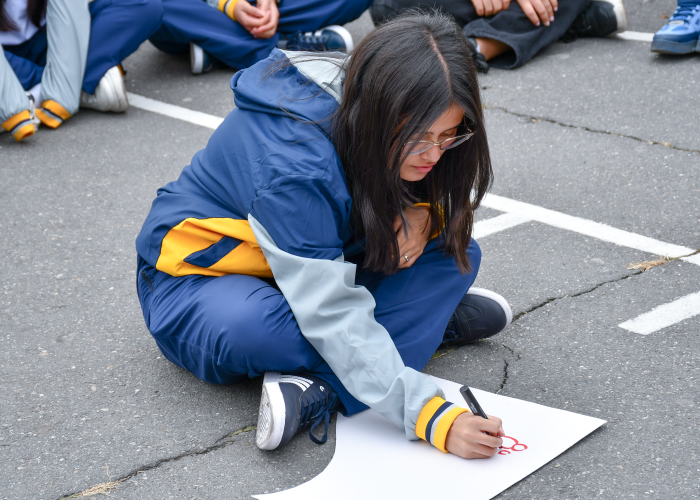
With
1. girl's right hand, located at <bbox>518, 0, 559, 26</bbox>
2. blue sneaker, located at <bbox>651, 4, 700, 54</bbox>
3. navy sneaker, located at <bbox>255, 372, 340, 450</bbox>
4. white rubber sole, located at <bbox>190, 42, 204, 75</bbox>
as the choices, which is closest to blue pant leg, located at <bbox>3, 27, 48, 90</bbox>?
white rubber sole, located at <bbox>190, 42, 204, 75</bbox>

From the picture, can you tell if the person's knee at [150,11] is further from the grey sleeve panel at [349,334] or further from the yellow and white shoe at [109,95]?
the grey sleeve panel at [349,334]

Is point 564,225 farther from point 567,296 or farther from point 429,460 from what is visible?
point 429,460

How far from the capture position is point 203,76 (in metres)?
4.11

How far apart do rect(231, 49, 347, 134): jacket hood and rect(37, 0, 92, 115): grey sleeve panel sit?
7.03 ft

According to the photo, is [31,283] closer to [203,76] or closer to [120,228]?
[120,228]

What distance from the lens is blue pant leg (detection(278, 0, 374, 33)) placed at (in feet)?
13.1

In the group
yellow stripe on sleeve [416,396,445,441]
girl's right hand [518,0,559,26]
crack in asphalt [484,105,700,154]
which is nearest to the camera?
yellow stripe on sleeve [416,396,445,441]

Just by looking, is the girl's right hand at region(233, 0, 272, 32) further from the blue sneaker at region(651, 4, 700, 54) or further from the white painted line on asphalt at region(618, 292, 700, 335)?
the white painted line on asphalt at region(618, 292, 700, 335)

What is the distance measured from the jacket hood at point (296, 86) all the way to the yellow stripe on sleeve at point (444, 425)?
623 mm

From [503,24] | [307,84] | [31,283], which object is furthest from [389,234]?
[503,24]

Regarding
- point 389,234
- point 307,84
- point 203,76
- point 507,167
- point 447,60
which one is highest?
point 447,60

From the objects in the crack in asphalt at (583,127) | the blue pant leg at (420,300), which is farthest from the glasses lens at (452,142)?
the crack in asphalt at (583,127)

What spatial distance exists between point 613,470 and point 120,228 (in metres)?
1.86

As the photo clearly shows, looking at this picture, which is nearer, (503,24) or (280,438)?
(280,438)
